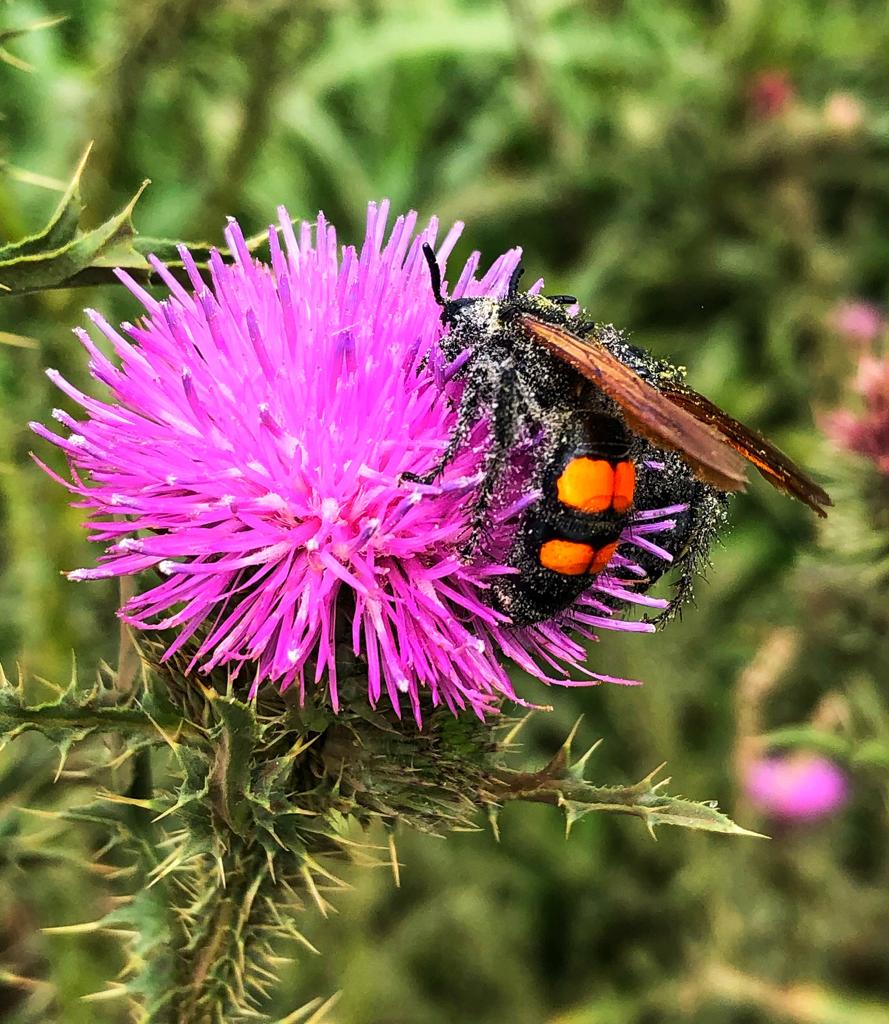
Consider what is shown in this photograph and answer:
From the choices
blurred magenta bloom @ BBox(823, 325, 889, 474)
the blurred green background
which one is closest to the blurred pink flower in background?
blurred magenta bloom @ BBox(823, 325, 889, 474)

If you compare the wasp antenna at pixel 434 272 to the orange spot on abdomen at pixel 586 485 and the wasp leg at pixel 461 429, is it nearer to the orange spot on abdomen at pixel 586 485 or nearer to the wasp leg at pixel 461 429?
the wasp leg at pixel 461 429

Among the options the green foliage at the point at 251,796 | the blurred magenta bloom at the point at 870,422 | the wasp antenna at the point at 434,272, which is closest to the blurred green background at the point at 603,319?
the blurred magenta bloom at the point at 870,422

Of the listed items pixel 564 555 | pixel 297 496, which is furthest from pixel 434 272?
pixel 564 555

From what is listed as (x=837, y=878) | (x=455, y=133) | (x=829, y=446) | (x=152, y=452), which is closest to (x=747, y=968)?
(x=837, y=878)

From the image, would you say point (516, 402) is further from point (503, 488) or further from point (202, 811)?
point (202, 811)

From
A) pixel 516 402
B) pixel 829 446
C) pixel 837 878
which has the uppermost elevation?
pixel 829 446

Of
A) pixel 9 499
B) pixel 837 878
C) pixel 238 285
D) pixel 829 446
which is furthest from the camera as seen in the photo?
pixel 837 878
